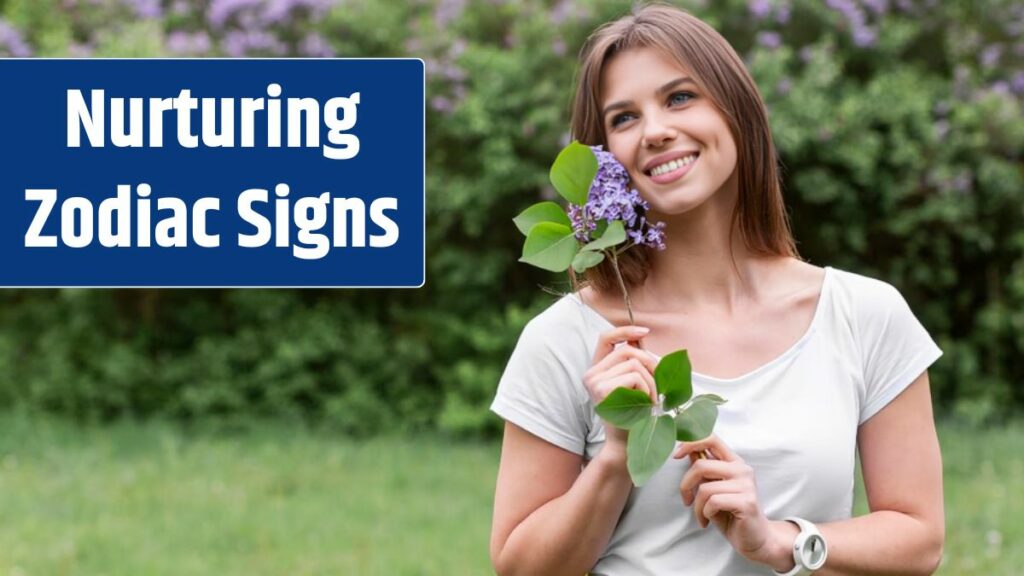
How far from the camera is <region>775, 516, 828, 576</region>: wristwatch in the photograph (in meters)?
1.80

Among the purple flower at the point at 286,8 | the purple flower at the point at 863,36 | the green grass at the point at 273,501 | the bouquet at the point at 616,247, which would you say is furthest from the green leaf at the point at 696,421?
the purple flower at the point at 286,8

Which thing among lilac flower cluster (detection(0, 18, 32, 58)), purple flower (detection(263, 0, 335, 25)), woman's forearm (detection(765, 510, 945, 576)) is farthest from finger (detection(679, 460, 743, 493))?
lilac flower cluster (detection(0, 18, 32, 58))

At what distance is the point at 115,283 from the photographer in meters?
4.00

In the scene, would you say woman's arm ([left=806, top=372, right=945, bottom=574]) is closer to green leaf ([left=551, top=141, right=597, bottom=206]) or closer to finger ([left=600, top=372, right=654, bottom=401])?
finger ([left=600, top=372, right=654, bottom=401])

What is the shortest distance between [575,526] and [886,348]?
0.52m

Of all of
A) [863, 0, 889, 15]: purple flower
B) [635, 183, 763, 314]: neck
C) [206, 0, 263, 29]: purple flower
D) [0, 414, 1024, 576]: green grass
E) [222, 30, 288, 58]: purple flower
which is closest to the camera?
[635, 183, 763, 314]: neck

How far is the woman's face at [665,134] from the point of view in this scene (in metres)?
1.88

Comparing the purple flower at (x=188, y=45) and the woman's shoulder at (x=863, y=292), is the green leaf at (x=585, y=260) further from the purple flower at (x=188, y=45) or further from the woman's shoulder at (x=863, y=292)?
the purple flower at (x=188, y=45)

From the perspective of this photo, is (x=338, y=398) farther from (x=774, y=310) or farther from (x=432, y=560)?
(x=774, y=310)

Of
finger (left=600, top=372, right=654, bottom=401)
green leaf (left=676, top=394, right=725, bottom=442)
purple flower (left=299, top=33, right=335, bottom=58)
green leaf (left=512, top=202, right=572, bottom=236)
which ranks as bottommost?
green leaf (left=676, top=394, right=725, bottom=442)

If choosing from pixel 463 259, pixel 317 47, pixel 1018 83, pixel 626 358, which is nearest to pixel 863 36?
pixel 1018 83

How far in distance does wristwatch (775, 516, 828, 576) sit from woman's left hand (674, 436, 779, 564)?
0.04 metres

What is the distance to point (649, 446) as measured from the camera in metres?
1.70

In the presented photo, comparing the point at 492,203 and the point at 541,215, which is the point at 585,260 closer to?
the point at 541,215
